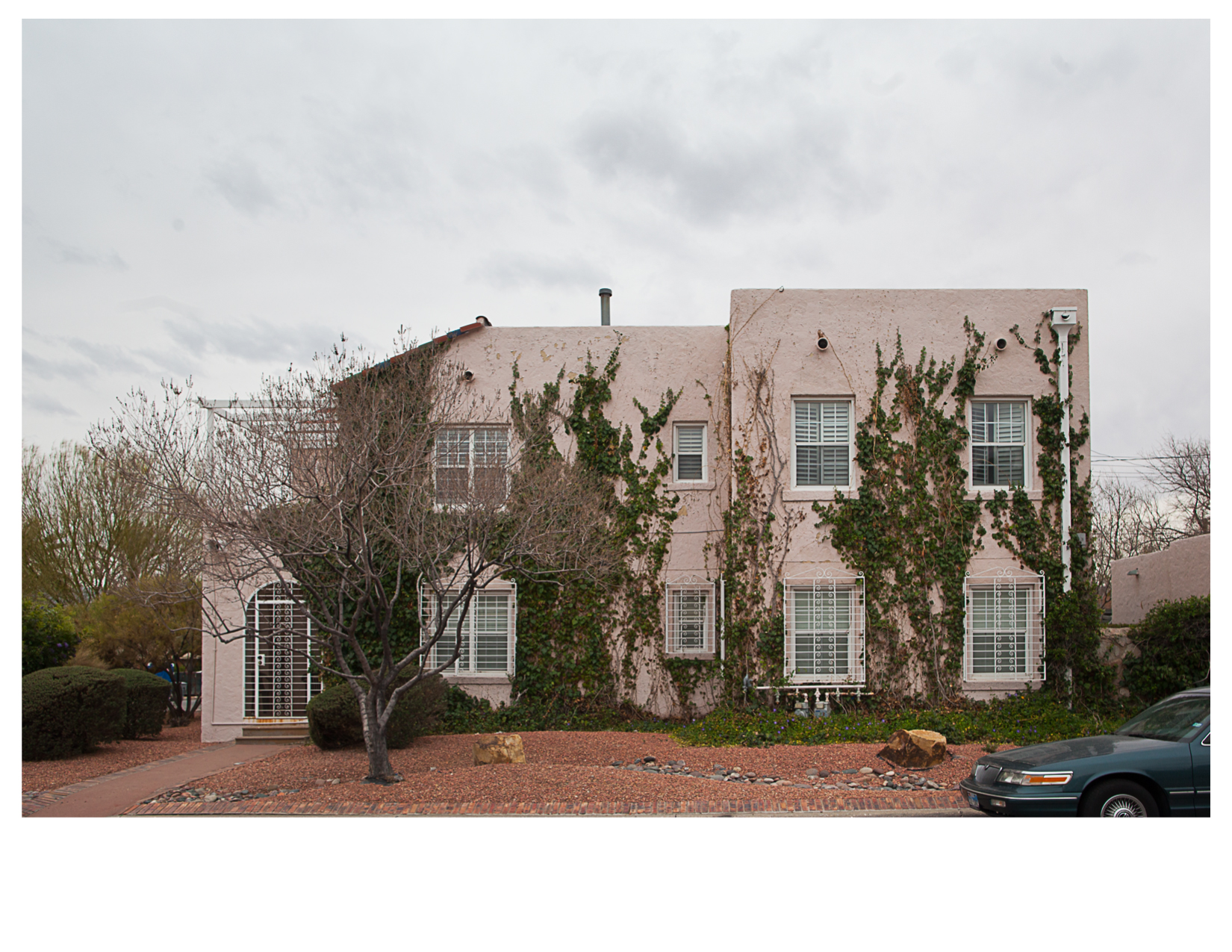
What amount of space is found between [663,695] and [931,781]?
522 cm

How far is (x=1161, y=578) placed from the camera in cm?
1728

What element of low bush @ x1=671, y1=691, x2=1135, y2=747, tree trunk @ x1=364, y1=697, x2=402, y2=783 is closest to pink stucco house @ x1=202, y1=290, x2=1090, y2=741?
low bush @ x1=671, y1=691, x2=1135, y2=747

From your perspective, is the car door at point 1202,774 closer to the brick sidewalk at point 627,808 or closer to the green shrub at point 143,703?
the brick sidewalk at point 627,808

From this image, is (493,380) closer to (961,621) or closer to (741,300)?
(741,300)

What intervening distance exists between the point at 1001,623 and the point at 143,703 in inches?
573

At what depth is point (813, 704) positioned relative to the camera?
13266mm

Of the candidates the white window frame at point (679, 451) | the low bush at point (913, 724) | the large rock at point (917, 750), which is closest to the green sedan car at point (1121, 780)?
the large rock at point (917, 750)

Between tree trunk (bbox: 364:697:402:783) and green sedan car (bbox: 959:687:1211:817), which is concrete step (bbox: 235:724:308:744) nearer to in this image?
tree trunk (bbox: 364:697:402:783)

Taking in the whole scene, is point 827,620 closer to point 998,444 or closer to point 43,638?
point 998,444

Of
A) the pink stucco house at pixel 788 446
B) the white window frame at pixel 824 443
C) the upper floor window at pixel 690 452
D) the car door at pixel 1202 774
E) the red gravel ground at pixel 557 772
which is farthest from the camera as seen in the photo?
the upper floor window at pixel 690 452

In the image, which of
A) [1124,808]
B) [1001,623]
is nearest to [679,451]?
[1001,623]

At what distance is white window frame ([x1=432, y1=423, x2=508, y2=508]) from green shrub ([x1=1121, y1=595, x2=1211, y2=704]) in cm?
1038

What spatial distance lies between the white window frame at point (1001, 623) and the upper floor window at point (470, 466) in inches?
301

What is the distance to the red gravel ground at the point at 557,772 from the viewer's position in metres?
8.99
